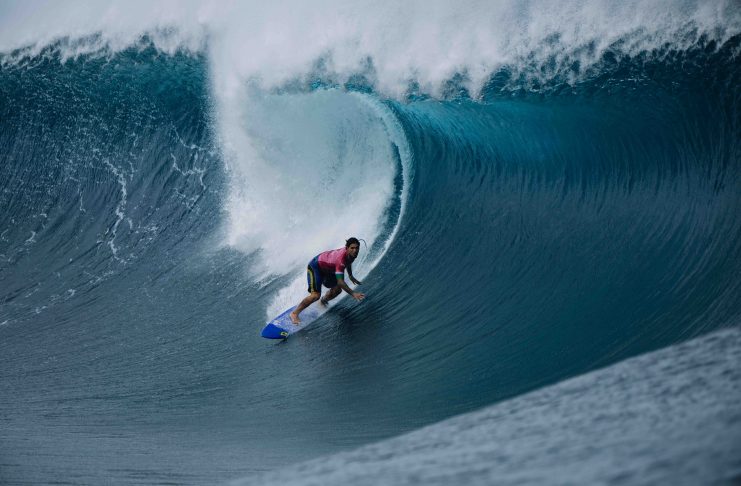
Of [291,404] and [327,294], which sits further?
[327,294]

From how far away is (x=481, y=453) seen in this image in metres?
3.14

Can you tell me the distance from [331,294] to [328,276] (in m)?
0.26

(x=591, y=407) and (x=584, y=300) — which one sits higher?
(x=584, y=300)

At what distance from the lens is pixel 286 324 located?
7.79m

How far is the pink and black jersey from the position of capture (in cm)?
749

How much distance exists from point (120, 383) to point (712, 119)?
6900mm

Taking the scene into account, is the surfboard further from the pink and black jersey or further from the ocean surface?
the pink and black jersey

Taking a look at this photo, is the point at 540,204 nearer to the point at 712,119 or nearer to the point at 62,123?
the point at 712,119

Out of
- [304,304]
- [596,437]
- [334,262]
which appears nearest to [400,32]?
[334,262]

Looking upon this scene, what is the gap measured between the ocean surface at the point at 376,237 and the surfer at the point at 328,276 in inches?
11.0

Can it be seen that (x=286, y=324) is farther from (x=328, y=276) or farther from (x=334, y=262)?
(x=334, y=262)

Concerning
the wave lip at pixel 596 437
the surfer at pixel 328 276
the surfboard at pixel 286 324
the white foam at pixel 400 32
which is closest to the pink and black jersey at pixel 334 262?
the surfer at pixel 328 276

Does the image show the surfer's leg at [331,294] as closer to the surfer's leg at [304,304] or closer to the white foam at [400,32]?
the surfer's leg at [304,304]

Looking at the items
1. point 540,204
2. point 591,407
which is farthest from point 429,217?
point 591,407
